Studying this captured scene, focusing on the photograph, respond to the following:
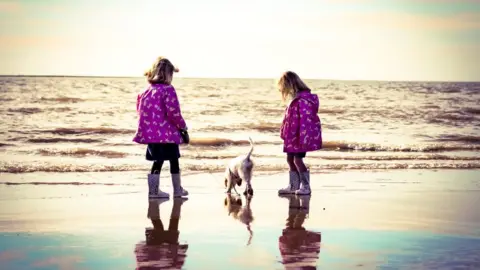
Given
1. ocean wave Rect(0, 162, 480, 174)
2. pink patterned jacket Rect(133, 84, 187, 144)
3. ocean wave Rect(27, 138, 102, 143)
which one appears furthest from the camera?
ocean wave Rect(27, 138, 102, 143)

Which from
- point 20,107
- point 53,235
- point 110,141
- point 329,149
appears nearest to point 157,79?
point 53,235

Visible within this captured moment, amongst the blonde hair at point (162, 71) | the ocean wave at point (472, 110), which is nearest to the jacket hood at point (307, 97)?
the blonde hair at point (162, 71)

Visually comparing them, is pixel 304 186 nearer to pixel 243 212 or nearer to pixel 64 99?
pixel 243 212

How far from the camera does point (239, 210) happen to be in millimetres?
8117

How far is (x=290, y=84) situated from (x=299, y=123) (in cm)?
50

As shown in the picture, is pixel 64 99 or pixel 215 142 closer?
pixel 215 142

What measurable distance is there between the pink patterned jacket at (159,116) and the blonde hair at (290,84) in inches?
54.2

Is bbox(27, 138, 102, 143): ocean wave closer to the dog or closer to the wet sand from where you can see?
the wet sand

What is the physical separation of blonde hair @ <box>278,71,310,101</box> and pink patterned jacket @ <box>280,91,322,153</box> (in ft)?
0.24

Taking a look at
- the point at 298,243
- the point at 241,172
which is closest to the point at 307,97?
the point at 241,172

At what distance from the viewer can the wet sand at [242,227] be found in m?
5.62

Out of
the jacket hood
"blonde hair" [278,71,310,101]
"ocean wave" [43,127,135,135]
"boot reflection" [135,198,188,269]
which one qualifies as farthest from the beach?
"ocean wave" [43,127,135,135]

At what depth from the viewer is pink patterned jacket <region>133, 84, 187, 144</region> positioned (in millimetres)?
8812

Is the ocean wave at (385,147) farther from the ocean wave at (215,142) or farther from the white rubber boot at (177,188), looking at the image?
the white rubber boot at (177,188)
